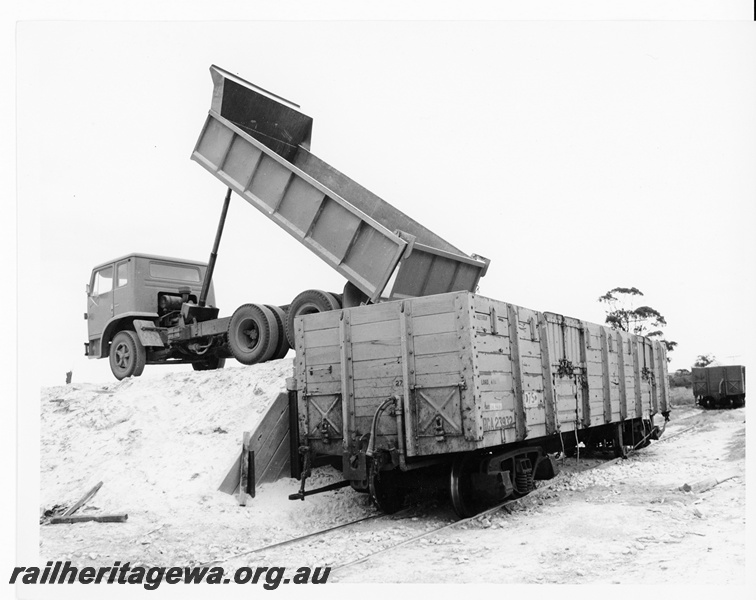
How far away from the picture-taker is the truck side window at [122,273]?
14000 millimetres

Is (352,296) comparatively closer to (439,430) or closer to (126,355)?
(439,430)

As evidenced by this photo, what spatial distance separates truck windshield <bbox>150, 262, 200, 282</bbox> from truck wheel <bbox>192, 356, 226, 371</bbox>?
1825 mm

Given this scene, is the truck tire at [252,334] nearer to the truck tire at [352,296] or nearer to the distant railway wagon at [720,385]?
the truck tire at [352,296]

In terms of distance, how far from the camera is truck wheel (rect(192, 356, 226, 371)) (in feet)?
46.0

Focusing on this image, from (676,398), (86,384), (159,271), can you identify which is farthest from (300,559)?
(676,398)

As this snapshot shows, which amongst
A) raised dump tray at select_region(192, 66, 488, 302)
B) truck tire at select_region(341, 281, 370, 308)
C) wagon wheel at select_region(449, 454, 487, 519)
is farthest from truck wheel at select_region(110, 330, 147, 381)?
wagon wheel at select_region(449, 454, 487, 519)

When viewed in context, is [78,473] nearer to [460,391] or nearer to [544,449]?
[460,391]

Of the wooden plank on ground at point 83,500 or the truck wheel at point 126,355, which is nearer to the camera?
the wooden plank on ground at point 83,500

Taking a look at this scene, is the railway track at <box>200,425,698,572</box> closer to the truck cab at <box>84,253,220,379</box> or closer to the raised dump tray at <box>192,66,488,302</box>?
the raised dump tray at <box>192,66,488,302</box>

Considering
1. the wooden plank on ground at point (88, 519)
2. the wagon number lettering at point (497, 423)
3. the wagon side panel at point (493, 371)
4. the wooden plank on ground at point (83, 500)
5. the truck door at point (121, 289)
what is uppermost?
the truck door at point (121, 289)

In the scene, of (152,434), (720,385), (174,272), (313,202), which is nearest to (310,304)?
(313,202)

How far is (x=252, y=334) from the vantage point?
1204cm

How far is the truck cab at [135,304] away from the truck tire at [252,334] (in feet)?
5.49

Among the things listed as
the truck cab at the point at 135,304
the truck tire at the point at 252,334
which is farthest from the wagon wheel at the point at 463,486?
the truck cab at the point at 135,304
